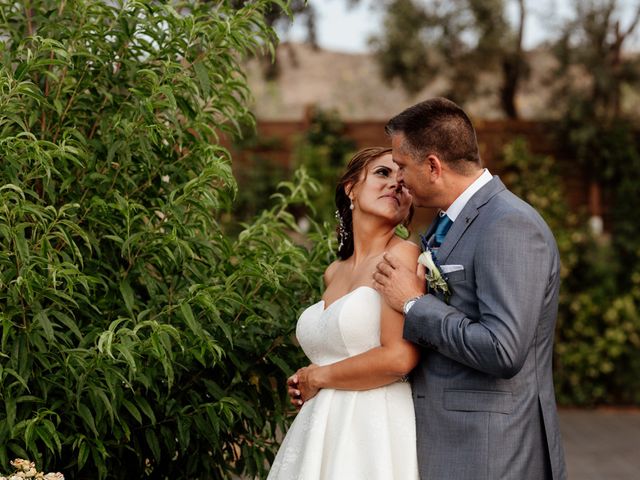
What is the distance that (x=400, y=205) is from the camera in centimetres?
344

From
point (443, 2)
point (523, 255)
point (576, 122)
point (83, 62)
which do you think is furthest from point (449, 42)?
point (523, 255)

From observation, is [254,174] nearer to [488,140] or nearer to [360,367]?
[488,140]

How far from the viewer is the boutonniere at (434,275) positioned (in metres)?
2.97

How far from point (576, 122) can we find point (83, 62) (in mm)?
8147

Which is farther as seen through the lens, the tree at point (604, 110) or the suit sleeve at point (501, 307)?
the tree at point (604, 110)

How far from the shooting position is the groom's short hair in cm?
298

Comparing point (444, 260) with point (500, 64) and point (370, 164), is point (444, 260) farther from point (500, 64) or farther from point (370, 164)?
point (500, 64)

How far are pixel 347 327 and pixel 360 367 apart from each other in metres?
0.14

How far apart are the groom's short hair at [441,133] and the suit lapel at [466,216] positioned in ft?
0.29

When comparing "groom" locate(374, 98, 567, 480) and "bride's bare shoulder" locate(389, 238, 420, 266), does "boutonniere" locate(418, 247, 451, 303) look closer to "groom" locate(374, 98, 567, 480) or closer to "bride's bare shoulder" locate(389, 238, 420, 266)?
"groom" locate(374, 98, 567, 480)

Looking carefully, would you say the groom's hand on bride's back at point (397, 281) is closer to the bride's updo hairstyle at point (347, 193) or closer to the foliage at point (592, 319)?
the bride's updo hairstyle at point (347, 193)

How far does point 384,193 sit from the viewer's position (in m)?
3.45

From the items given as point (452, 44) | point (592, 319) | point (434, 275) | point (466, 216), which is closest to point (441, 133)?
point (466, 216)

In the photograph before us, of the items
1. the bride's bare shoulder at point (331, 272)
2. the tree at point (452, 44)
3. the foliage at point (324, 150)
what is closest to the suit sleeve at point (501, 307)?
the bride's bare shoulder at point (331, 272)
